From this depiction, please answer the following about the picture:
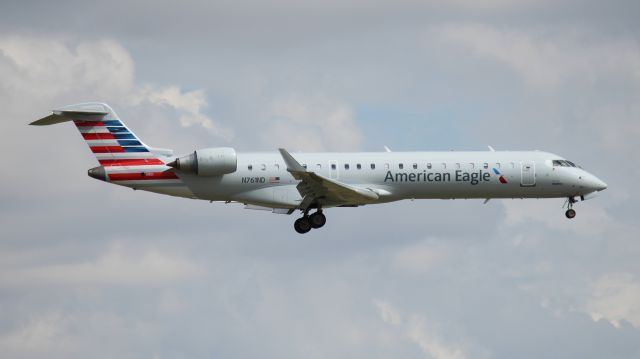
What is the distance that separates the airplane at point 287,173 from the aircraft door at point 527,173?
47 mm

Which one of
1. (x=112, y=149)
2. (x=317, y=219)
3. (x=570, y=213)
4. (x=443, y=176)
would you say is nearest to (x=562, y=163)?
(x=570, y=213)

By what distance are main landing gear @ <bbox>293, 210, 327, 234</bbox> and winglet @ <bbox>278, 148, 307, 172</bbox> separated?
4523 millimetres

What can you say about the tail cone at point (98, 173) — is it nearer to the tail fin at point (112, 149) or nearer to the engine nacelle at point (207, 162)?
the tail fin at point (112, 149)

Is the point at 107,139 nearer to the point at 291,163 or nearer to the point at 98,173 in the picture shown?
the point at 98,173

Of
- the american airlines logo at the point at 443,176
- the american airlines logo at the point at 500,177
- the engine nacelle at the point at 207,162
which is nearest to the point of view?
the engine nacelle at the point at 207,162

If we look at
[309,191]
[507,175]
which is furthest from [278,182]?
[507,175]

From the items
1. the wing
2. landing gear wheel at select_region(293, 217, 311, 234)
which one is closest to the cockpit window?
the wing

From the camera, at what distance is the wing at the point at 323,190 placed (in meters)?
63.6

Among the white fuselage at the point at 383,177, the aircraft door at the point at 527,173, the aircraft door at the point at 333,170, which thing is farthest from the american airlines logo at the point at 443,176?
the aircraft door at the point at 333,170

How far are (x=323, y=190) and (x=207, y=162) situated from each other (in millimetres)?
5437

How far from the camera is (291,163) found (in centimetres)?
6325

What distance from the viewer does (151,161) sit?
67.1 metres

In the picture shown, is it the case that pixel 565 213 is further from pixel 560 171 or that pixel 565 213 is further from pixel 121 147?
pixel 121 147

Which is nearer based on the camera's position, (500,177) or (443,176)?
(443,176)
